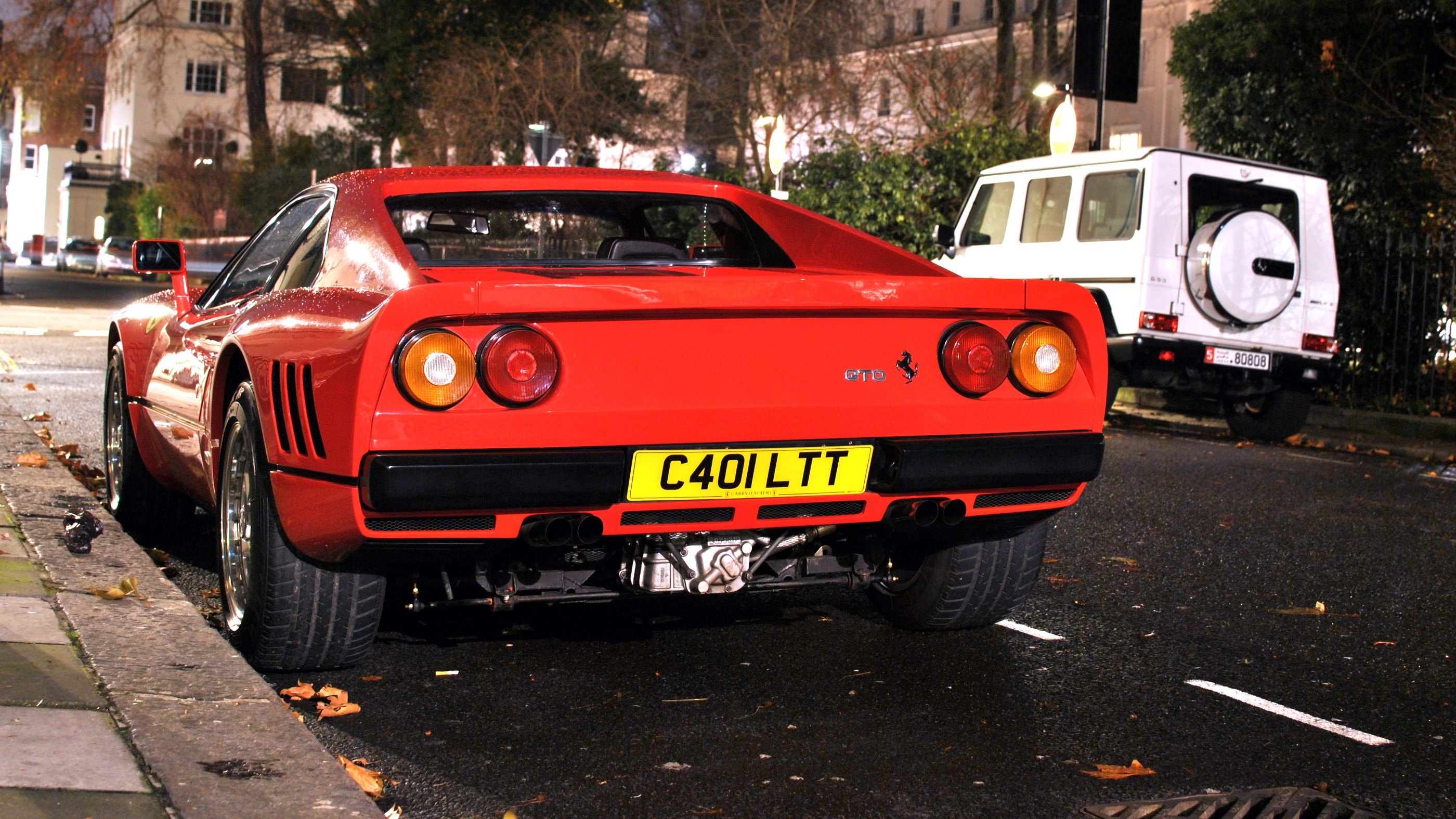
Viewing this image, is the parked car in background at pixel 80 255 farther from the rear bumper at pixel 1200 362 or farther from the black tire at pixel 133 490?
the black tire at pixel 133 490

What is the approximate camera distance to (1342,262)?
45.2 ft

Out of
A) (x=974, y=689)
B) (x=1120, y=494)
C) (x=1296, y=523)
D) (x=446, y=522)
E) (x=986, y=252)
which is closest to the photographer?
(x=446, y=522)

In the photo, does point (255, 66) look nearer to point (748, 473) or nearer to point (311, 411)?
point (311, 411)

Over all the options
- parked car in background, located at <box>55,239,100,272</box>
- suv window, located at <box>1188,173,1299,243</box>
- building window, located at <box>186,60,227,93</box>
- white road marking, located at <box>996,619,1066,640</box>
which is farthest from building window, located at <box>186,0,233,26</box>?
white road marking, located at <box>996,619,1066,640</box>

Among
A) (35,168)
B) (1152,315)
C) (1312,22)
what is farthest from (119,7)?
(35,168)

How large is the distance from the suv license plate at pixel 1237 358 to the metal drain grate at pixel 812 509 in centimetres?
846

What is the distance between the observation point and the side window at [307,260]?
4191 millimetres

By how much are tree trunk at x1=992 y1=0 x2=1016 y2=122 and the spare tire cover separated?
47.1ft

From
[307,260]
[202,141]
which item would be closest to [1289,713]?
[307,260]

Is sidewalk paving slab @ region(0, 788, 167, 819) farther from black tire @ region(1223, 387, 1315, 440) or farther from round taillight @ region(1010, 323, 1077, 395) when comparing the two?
black tire @ region(1223, 387, 1315, 440)

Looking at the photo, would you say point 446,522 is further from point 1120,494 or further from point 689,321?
point 1120,494

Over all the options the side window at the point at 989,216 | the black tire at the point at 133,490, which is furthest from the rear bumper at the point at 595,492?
the side window at the point at 989,216

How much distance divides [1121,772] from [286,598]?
197 cm

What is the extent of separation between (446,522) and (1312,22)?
15.8m
